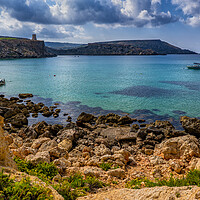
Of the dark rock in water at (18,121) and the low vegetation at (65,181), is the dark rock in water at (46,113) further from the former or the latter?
the low vegetation at (65,181)

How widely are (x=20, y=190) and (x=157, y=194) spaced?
4.51 metres

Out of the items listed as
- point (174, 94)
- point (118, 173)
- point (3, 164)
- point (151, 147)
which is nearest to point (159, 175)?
point (118, 173)

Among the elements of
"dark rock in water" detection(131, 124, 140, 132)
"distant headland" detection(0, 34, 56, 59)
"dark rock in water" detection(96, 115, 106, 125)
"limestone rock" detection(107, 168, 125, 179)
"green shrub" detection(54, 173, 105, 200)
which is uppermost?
"distant headland" detection(0, 34, 56, 59)

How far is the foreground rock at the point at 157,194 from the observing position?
601cm

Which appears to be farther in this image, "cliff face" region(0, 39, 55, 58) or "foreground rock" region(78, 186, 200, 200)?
"cliff face" region(0, 39, 55, 58)

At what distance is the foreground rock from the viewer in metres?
6.01

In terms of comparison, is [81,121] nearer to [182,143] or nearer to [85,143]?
[85,143]

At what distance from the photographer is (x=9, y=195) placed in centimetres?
605

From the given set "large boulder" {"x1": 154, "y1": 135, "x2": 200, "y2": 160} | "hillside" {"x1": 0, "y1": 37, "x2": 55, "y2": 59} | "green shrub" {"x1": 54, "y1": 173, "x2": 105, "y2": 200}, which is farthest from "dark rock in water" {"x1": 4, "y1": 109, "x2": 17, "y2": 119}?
"hillside" {"x1": 0, "y1": 37, "x2": 55, "y2": 59}

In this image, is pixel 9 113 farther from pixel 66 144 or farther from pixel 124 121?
pixel 124 121

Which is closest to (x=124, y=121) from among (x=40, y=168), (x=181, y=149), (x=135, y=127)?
(x=135, y=127)

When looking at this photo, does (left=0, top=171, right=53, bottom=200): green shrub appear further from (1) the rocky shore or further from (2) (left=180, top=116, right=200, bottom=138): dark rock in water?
(2) (left=180, top=116, right=200, bottom=138): dark rock in water

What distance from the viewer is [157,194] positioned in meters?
6.48

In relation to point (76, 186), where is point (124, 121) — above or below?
below
